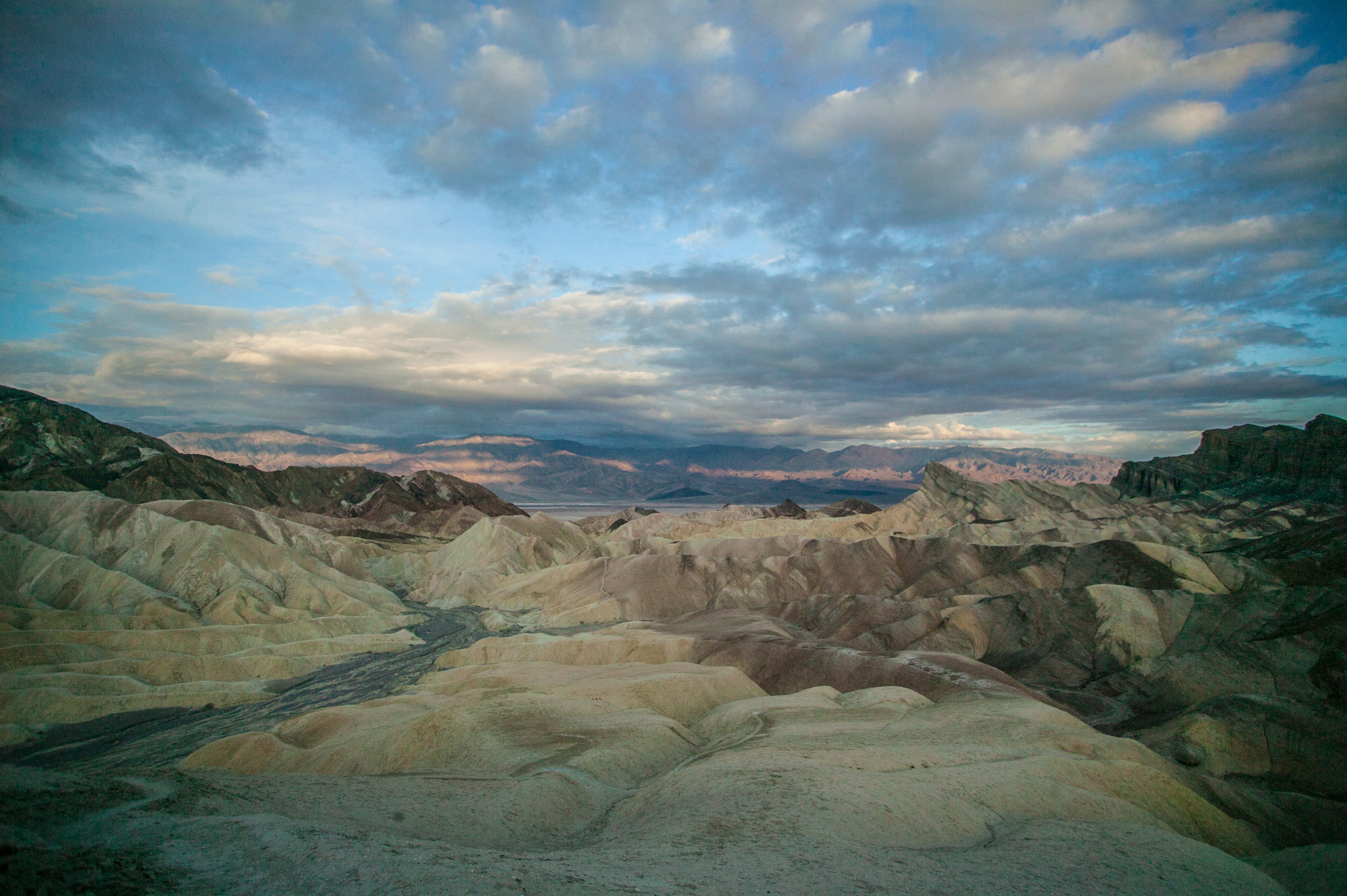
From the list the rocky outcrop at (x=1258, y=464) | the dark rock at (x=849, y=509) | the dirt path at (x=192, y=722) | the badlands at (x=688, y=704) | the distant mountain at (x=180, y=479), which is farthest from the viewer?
the dark rock at (x=849, y=509)

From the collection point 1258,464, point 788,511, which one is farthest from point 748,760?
point 788,511

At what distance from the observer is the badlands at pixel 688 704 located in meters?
12.7

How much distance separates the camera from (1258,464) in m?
92.4

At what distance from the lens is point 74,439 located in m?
110

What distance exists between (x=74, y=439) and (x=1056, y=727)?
147m

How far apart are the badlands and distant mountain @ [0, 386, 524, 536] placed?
8.83 meters

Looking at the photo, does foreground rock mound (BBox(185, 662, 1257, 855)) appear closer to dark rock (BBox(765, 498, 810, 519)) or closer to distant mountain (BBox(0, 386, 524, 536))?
distant mountain (BBox(0, 386, 524, 536))

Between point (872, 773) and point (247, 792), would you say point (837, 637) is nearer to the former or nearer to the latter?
point (872, 773)

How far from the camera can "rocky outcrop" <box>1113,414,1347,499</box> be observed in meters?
83.6

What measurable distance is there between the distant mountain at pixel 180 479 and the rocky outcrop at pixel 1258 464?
12381cm

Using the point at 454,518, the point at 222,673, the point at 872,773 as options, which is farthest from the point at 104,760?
the point at 454,518

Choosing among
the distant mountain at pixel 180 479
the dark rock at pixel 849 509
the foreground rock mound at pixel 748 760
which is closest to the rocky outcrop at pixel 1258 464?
the dark rock at pixel 849 509

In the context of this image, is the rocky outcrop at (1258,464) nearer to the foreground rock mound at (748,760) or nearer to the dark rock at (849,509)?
the dark rock at (849,509)

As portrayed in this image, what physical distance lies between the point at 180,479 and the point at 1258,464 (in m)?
173
